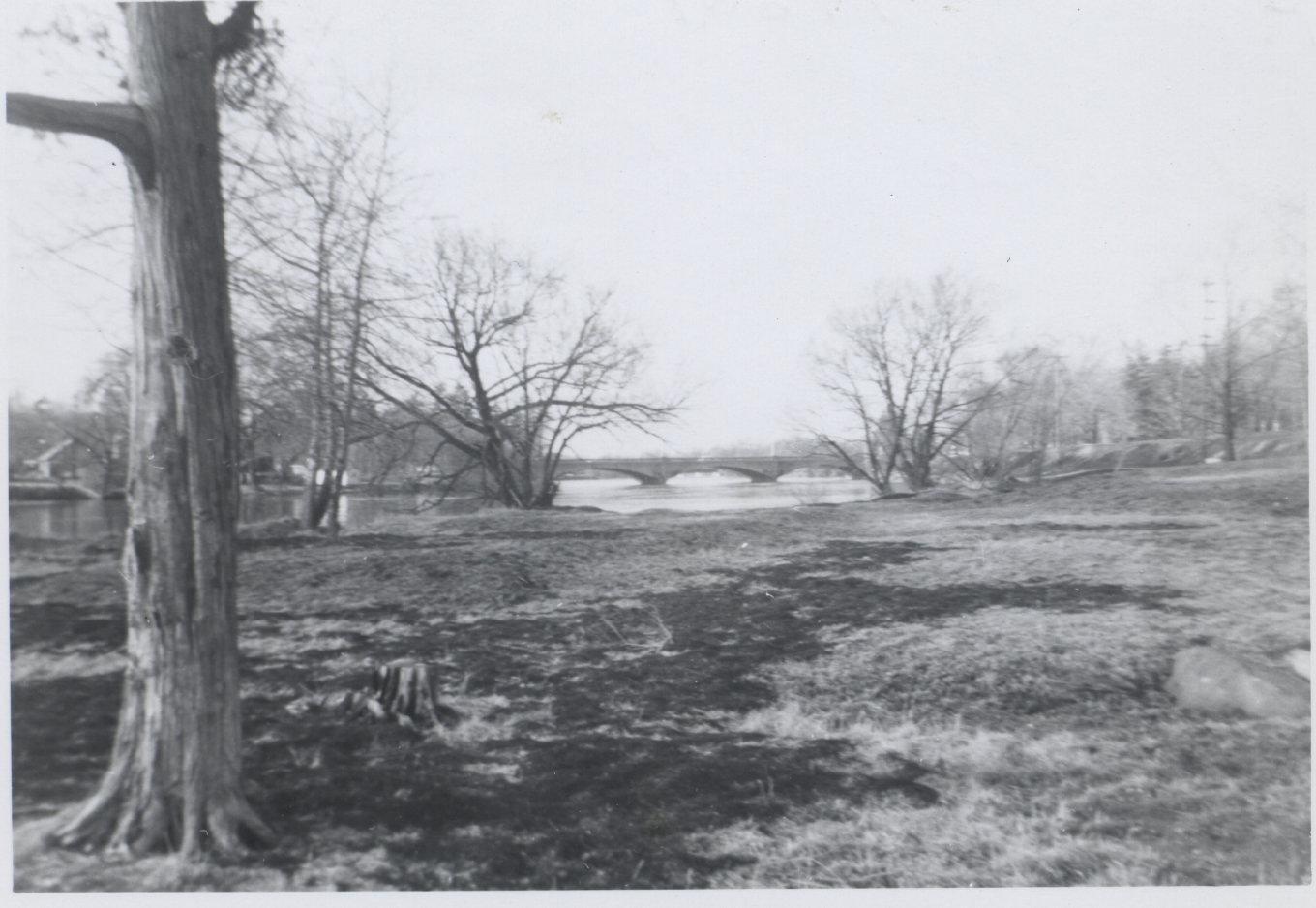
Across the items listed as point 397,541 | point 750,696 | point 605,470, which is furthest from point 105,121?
point 750,696

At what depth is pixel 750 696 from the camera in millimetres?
2500

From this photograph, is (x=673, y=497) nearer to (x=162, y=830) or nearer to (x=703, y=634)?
(x=703, y=634)

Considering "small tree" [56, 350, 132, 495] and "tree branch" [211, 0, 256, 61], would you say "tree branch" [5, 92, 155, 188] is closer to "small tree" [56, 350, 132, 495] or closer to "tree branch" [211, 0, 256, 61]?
"tree branch" [211, 0, 256, 61]

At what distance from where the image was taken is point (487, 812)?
2248 mm

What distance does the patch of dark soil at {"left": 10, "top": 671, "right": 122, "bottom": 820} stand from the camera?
7.29 feet

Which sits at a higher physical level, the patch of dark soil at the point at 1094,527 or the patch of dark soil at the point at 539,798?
the patch of dark soil at the point at 1094,527

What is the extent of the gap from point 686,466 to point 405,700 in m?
1.31

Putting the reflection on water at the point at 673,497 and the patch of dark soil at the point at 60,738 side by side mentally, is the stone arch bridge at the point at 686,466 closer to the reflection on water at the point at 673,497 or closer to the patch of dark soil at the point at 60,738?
the reflection on water at the point at 673,497

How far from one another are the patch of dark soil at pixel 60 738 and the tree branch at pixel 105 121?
1623 mm

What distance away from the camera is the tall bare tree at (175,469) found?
1.98 meters

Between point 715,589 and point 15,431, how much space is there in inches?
100

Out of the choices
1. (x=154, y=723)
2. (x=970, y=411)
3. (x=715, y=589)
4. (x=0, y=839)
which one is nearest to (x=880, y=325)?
(x=970, y=411)

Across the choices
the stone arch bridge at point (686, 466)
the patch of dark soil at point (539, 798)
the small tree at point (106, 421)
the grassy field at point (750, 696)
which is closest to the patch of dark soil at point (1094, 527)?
the grassy field at point (750, 696)

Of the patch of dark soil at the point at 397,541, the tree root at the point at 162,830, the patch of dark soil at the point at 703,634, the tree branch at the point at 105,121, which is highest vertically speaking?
the tree branch at the point at 105,121
